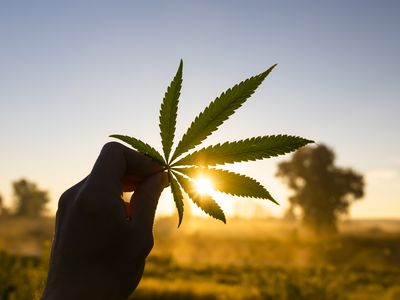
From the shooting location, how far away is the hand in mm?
874

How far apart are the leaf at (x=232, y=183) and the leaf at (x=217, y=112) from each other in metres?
0.06

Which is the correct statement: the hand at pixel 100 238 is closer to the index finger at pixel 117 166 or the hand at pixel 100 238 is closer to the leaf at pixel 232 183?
the index finger at pixel 117 166

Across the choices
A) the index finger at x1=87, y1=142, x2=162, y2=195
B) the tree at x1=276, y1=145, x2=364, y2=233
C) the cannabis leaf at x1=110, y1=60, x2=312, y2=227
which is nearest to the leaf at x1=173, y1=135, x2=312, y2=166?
the cannabis leaf at x1=110, y1=60, x2=312, y2=227

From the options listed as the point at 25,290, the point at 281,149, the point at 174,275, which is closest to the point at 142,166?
the point at 281,149

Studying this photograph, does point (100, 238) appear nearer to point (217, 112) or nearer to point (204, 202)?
point (204, 202)

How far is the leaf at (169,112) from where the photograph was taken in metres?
0.93

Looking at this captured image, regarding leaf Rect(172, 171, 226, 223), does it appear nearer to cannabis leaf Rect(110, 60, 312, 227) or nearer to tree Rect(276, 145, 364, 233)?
cannabis leaf Rect(110, 60, 312, 227)

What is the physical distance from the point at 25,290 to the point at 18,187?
46915 millimetres

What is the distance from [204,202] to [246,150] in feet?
0.48

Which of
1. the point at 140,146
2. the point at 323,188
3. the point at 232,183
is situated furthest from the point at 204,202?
the point at 323,188

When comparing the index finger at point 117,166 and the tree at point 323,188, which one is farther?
the tree at point 323,188

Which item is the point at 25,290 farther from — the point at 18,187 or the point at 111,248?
the point at 18,187

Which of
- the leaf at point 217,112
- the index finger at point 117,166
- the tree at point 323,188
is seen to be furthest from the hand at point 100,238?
the tree at point 323,188

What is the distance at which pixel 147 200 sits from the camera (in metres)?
0.97
